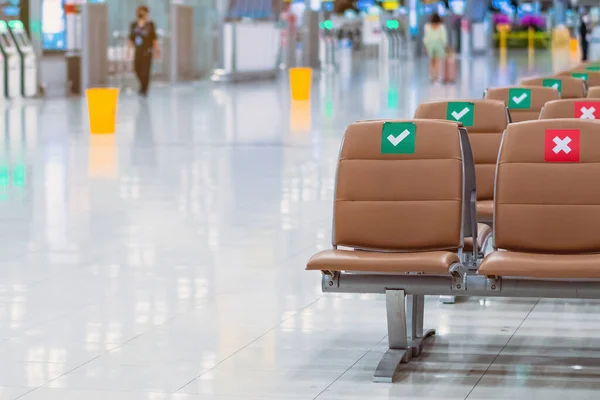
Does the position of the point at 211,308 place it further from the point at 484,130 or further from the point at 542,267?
the point at 542,267

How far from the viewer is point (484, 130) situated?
6402 millimetres

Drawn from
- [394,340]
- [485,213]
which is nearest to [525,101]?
[485,213]

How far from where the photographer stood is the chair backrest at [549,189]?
16.0ft

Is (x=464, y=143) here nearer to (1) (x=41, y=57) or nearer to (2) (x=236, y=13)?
(1) (x=41, y=57)

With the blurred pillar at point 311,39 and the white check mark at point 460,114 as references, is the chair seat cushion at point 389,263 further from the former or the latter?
the blurred pillar at point 311,39

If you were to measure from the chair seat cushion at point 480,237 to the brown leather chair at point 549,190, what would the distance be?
25cm

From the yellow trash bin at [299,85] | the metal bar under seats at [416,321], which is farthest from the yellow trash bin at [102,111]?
the metal bar under seats at [416,321]

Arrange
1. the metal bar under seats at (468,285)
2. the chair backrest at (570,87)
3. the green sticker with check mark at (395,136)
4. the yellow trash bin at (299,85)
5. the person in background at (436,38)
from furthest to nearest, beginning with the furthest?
the person in background at (436,38)
the yellow trash bin at (299,85)
the chair backrest at (570,87)
the green sticker with check mark at (395,136)
the metal bar under seats at (468,285)

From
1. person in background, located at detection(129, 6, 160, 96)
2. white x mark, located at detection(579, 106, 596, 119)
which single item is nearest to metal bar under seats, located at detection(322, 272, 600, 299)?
white x mark, located at detection(579, 106, 596, 119)

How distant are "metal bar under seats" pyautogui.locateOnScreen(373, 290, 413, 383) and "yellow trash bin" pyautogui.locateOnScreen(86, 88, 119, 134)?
1076cm

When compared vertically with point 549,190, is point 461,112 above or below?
above

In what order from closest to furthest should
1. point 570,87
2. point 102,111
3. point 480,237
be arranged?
1. point 480,237
2. point 570,87
3. point 102,111

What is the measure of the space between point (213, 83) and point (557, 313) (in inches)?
980

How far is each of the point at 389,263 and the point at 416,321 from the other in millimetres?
553
